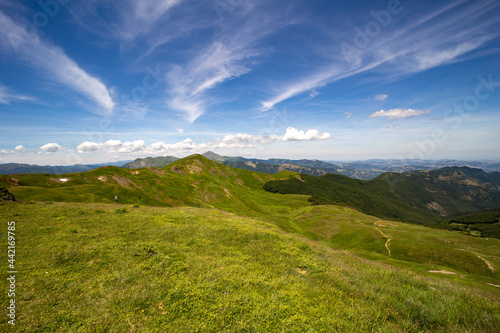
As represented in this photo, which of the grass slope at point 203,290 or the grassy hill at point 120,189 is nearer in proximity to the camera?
the grass slope at point 203,290

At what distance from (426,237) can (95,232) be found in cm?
10167

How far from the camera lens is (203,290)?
9.93m

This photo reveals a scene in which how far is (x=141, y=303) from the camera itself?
8.89m

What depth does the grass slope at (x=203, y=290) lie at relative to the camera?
8062 millimetres

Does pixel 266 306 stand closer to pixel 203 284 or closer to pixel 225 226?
pixel 203 284

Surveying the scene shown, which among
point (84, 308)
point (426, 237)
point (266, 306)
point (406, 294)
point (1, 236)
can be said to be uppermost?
point (1, 236)

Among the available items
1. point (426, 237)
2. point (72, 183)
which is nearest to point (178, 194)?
point (72, 183)

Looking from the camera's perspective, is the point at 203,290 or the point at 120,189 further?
the point at 120,189

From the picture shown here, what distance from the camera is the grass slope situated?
317 inches

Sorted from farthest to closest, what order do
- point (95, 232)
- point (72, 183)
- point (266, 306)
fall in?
point (72, 183), point (95, 232), point (266, 306)

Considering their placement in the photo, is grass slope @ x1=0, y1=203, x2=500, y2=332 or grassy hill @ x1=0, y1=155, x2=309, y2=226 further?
grassy hill @ x1=0, y1=155, x2=309, y2=226

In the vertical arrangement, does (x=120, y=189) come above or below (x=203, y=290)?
below

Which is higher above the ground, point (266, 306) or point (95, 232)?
point (95, 232)

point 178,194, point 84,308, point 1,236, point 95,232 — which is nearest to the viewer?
point 84,308
